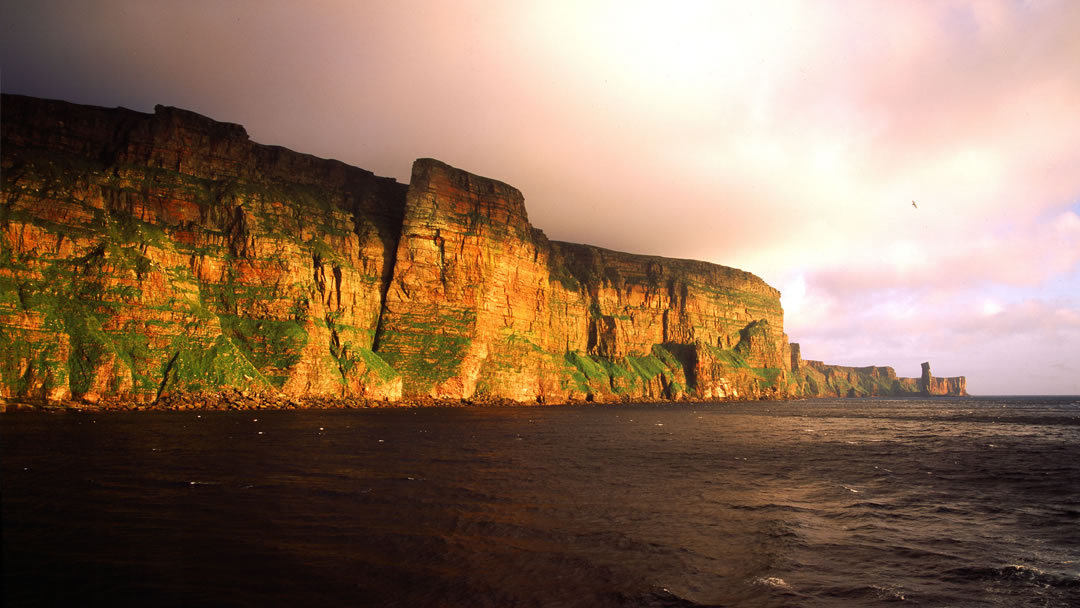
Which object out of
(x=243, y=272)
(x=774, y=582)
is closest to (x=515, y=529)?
(x=774, y=582)

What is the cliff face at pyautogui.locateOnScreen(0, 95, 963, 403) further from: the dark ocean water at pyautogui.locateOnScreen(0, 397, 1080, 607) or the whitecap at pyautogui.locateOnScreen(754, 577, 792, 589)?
the whitecap at pyautogui.locateOnScreen(754, 577, 792, 589)

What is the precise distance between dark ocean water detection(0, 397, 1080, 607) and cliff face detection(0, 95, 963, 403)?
49420mm

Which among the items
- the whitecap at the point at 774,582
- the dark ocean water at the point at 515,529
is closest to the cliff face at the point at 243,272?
the dark ocean water at the point at 515,529

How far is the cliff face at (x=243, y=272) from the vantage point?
76.1 m

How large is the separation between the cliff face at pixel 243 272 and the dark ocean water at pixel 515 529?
49420mm

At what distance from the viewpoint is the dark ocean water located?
12.4 meters

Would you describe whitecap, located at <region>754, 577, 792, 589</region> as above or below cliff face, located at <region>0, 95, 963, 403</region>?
below

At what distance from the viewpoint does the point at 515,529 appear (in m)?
18.4

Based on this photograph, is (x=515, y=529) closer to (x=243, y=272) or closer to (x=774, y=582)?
(x=774, y=582)

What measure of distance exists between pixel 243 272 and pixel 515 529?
4152 inches

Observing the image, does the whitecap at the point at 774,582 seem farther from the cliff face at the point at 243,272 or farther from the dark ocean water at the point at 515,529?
the cliff face at the point at 243,272

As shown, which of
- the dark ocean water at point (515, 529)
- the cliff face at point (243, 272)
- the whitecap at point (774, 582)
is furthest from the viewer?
the cliff face at point (243, 272)

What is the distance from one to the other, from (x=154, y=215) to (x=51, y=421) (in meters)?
58.5

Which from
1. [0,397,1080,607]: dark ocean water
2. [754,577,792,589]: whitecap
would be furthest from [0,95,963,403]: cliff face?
[754,577,792,589]: whitecap
